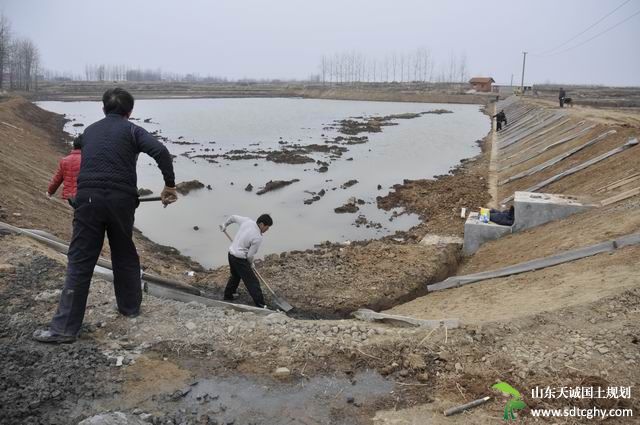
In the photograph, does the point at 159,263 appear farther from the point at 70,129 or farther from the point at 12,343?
the point at 70,129

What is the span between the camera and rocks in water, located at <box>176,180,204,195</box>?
56.2 ft

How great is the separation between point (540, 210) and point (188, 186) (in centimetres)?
1236

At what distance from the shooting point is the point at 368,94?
3664 inches

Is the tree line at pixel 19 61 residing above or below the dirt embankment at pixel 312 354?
above

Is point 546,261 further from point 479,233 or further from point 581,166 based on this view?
point 581,166

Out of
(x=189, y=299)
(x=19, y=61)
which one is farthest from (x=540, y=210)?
(x=19, y=61)

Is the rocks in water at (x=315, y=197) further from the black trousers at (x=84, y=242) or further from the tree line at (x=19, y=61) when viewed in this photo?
the tree line at (x=19, y=61)

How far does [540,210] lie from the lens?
9344 millimetres

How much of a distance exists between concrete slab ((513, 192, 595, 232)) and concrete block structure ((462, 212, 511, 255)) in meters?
0.32

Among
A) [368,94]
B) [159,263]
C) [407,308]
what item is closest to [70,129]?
[159,263]

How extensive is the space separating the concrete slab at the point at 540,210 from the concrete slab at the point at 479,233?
0.32 meters

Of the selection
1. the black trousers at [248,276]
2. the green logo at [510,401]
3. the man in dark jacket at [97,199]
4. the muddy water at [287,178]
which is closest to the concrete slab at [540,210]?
the muddy water at [287,178]

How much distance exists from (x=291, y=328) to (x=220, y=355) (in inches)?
29.8

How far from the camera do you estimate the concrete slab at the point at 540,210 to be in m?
9.20
